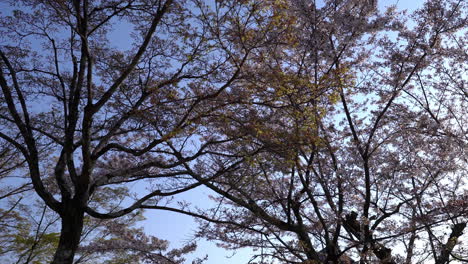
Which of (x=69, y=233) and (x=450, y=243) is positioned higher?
(x=69, y=233)

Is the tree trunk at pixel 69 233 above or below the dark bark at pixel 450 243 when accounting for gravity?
above

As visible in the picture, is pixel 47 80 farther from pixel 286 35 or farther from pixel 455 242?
pixel 455 242

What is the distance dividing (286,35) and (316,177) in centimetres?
362

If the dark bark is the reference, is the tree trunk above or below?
above

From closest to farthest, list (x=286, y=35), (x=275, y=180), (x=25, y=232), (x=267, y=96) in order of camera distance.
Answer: (x=286, y=35) → (x=267, y=96) → (x=275, y=180) → (x=25, y=232)

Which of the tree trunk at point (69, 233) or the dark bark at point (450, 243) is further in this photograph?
the dark bark at point (450, 243)

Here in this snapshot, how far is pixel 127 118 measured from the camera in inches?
256

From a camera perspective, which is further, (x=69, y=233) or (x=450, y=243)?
(x=450, y=243)

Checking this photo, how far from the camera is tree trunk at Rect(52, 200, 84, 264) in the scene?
202 inches

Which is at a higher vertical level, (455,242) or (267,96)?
(267,96)

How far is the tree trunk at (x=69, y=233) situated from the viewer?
513 centimetres

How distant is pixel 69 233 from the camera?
211 inches

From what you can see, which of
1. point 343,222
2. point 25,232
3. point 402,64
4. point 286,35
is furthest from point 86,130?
point 25,232

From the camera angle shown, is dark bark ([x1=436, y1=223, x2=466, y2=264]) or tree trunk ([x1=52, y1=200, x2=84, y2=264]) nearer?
tree trunk ([x1=52, y1=200, x2=84, y2=264])
